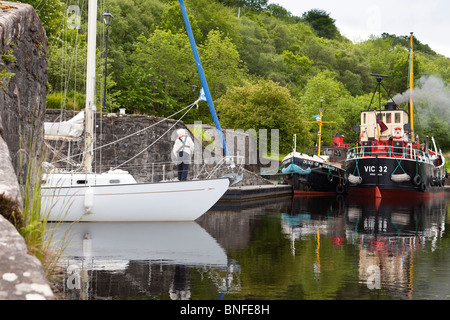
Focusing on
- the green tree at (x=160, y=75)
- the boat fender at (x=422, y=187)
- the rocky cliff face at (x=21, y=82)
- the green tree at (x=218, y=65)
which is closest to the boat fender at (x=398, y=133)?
the boat fender at (x=422, y=187)

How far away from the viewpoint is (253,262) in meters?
9.13

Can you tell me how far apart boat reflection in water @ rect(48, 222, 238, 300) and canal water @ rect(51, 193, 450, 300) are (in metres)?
0.01

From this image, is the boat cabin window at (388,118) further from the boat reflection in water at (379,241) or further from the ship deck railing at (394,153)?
the boat reflection in water at (379,241)

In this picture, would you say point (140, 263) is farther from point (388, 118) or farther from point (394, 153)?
point (388, 118)

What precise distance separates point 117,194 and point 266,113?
25639 mm

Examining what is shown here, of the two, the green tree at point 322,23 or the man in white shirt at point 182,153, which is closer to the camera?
the man in white shirt at point 182,153

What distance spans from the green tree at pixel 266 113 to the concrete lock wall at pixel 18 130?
31.0 metres

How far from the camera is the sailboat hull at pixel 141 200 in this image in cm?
1457

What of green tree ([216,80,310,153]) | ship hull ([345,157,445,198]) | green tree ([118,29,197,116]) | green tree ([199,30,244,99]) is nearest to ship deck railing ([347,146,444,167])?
ship hull ([345,157,445,198])

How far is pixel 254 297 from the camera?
636 cm

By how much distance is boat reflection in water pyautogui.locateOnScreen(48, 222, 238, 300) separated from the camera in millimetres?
6684

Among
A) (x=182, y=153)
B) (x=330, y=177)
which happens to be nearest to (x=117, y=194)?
(x=182, y=153)

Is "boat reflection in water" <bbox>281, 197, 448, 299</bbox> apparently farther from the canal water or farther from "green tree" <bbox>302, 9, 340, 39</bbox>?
"green tree" <bbox>302, 9, 340, 39</bbox>
